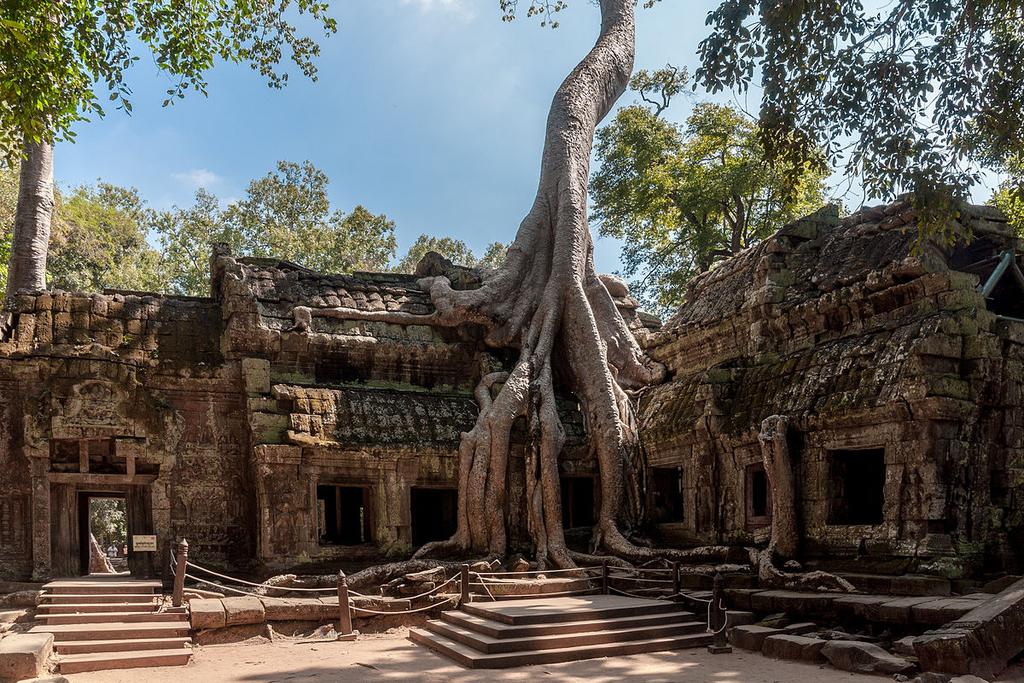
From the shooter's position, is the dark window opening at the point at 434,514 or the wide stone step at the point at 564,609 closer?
the wide stone step at the point at 564,609

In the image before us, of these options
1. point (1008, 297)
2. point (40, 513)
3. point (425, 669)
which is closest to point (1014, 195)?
point (1008, 297)

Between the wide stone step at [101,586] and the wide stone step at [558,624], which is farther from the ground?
the wide stone step at [101,586]

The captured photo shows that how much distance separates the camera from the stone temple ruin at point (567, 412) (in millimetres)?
8133

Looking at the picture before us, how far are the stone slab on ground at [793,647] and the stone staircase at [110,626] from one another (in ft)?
16.7

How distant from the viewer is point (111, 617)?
837cm

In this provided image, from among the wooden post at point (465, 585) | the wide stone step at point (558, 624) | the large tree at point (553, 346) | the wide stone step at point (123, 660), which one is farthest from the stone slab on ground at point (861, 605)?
the wide stone step at point (123, 660)

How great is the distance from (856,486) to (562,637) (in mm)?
4102

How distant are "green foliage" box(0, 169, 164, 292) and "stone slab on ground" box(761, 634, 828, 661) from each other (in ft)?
54.4

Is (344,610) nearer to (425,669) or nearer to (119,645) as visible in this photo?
(425,669)

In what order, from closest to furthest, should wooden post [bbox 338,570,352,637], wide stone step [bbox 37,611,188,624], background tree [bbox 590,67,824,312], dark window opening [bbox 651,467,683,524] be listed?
1. wide stone step [bbox 37,611,188,624]
2. wooden post [bbox 338,570,352,637]
3. dark window opening [bbox 651,467,683,524]
4. background tree [bbox 590,67,824,312]

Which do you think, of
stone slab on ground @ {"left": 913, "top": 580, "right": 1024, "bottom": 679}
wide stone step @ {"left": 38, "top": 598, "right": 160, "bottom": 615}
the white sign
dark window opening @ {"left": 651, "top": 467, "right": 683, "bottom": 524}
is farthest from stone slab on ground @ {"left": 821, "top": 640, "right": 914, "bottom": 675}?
the white sign

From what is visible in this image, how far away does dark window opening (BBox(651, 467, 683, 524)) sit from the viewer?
12125 mm

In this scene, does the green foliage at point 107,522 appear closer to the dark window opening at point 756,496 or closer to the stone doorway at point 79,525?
the stone doorway at point 79,525

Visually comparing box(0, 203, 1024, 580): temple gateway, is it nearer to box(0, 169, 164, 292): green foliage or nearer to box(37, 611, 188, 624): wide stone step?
box(37, 611, 188, 624): wide stone step
